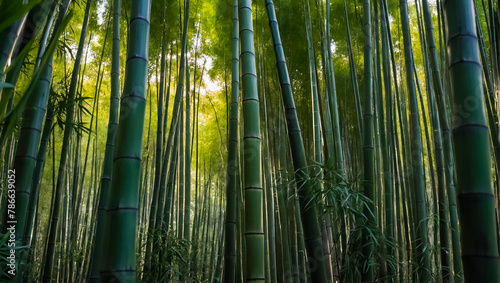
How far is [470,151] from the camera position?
107cm

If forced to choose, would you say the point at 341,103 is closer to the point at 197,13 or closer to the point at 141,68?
the point at 197,13

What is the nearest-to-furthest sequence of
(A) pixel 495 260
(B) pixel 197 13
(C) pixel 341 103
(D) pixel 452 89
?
1. (A) pixel 495 260
2. (D) pixel 452 89
3. (B) pixel 197 13
4. (C) pixel 341 103

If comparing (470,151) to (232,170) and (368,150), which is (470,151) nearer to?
(368,150)

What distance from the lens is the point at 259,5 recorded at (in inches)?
212

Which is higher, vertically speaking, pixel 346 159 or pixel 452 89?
pixel 346 159

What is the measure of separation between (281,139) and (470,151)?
3.88 m

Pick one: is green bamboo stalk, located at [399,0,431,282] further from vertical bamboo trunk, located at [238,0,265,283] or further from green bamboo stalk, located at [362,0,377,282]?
vertical bamboo trunk, located at [238,0,265,283]

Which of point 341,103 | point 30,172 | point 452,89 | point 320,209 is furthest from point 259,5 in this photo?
point 452,89

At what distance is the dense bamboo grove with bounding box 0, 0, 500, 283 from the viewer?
1096mm

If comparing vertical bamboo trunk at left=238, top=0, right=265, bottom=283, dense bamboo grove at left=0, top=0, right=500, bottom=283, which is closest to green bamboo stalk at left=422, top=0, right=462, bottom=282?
dense bamboo grove at left=0, top=0, right=500, bottom=283

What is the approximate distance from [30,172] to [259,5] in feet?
13.4

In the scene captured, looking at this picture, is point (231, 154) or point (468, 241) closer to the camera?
point (468, 241)

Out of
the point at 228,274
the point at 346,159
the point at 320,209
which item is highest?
the point at 346,159

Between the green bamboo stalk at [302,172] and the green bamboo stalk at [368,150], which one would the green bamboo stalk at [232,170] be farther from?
the green bamboo stalk at [368,150]
